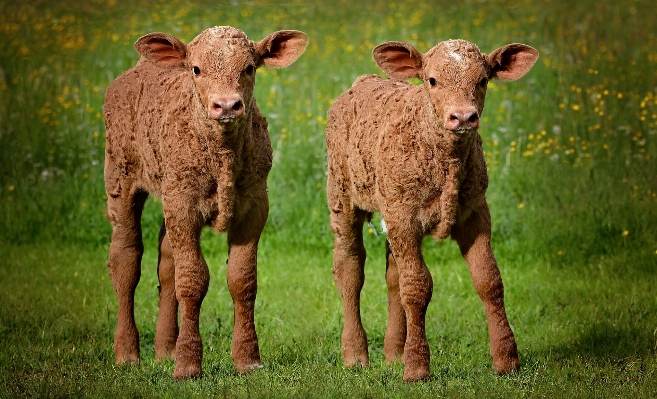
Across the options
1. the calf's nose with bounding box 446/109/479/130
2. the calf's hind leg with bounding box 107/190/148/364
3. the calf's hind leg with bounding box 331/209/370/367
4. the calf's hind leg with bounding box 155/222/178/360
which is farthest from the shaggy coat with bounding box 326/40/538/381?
the calf's hind leg with bounding box 107/190/148/364

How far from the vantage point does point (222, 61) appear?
770 centimetres

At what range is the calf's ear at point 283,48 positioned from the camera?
830cm

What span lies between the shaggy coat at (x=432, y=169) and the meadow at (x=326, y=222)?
519 millimetres

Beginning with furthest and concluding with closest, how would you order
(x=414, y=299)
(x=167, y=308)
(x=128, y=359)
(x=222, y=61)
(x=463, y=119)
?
(x=167, y=308) → (x=128, y=359) → (x=414, y=299) → (x=222, y=61) → (x=463, y=119)

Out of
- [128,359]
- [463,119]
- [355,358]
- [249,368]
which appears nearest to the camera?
[463,119]

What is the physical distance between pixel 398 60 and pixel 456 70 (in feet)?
2.61

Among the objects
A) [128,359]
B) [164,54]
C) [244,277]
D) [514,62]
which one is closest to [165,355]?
[128,359]

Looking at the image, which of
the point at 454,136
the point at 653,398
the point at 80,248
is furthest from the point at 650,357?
the point at 80,248

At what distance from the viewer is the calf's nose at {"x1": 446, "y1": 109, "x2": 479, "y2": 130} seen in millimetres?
7320

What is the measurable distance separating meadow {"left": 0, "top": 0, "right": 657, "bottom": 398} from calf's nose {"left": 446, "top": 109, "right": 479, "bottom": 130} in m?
1.68

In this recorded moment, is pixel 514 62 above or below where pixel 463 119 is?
above

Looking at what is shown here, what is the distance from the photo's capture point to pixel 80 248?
12.9m

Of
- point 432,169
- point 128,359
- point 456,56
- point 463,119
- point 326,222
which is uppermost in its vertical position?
point 456,56

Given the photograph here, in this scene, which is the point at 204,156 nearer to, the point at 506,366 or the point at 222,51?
the point at 222,51
